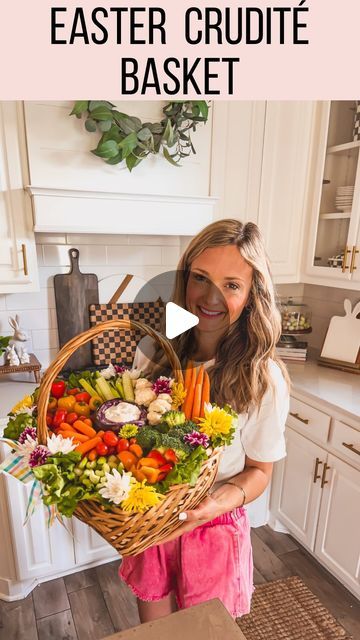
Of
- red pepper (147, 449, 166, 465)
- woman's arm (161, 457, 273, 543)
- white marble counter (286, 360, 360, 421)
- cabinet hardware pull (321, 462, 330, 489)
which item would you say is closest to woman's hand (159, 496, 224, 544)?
woman's arm (161, 457, 273, 543)

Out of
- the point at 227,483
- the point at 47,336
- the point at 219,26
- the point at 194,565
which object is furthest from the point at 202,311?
the point at 47,336

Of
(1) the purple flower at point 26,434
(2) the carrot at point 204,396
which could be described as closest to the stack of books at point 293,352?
(2) the carrot at point 204,396

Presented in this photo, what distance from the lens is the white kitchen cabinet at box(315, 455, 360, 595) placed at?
60.2 inches

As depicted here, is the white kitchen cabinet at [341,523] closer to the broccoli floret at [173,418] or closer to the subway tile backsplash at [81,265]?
the subway tile backsplash at [81,265]

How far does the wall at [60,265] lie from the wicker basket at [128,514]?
1.24m

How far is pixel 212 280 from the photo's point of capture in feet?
2.95

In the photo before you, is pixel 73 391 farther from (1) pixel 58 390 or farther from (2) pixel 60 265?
(2) pixel 60 265

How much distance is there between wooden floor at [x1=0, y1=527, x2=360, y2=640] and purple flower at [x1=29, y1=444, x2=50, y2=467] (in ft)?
4.28

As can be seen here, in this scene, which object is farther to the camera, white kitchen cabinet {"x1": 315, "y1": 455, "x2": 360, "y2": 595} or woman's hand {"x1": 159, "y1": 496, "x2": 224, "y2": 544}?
white kitchen cabinet {"x1": 315, "y1": 455, "x2": 360, "y2": 595}

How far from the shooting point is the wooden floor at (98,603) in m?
1.51

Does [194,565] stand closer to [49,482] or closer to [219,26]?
[49,482]

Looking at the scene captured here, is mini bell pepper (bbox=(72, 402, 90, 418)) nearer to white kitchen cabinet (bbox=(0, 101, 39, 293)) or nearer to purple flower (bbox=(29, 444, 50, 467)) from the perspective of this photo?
purple flower (bbox=(29, 444, 50, 467))

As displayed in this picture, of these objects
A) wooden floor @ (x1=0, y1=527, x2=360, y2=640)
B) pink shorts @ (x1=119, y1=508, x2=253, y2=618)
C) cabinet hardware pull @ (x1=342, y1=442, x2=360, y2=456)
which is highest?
pink shorts @ (x1=119, y1=508, x2=253, y2=618)

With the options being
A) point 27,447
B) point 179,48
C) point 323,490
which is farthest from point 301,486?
point 179,48
